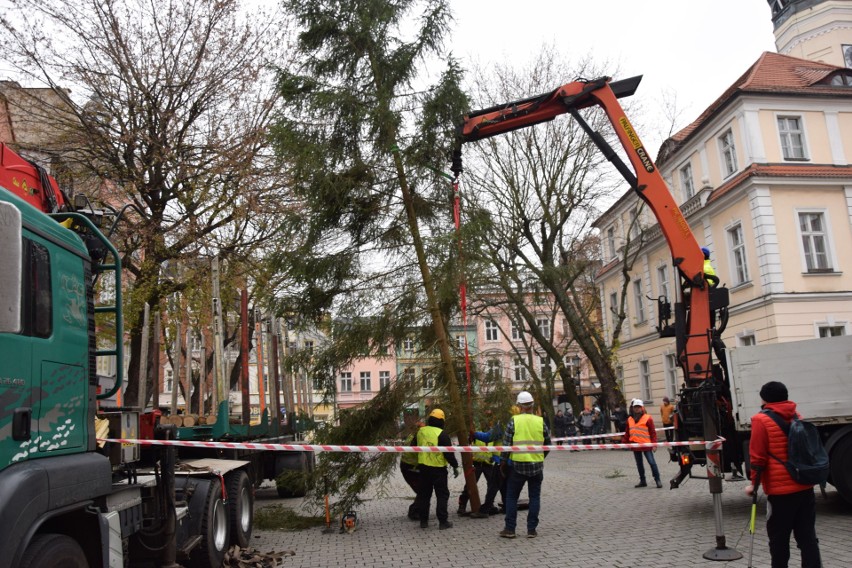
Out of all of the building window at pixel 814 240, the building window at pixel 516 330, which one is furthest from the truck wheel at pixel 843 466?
the building window at pixel 516 330

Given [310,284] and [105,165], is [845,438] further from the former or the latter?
[105,165]

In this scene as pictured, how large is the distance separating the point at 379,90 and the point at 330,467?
5806mm

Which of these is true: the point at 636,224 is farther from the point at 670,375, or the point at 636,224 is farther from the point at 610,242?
the point at 610,242

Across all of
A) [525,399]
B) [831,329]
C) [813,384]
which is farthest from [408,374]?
[831,329]

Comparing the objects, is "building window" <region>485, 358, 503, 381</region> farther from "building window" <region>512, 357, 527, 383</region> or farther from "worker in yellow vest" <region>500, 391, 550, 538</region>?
"worker in yellow vest" <region>500, 391, 550, 538</region>

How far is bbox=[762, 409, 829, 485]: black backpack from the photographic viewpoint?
18.5ft

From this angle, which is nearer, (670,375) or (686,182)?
(686,182)

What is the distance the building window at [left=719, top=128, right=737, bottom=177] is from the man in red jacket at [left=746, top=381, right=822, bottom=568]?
911 inches

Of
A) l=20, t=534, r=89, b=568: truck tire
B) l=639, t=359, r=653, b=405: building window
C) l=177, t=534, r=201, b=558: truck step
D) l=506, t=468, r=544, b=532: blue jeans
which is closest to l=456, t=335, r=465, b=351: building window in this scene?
l=506, t=468, r=544, b=532: blue jeans

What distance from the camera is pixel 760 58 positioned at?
29.3m

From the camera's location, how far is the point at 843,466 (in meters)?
9.26

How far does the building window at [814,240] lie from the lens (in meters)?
25.2

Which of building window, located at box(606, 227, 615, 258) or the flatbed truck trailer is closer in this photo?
the flatbed truck trailer

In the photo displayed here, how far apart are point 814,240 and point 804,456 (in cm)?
2261
